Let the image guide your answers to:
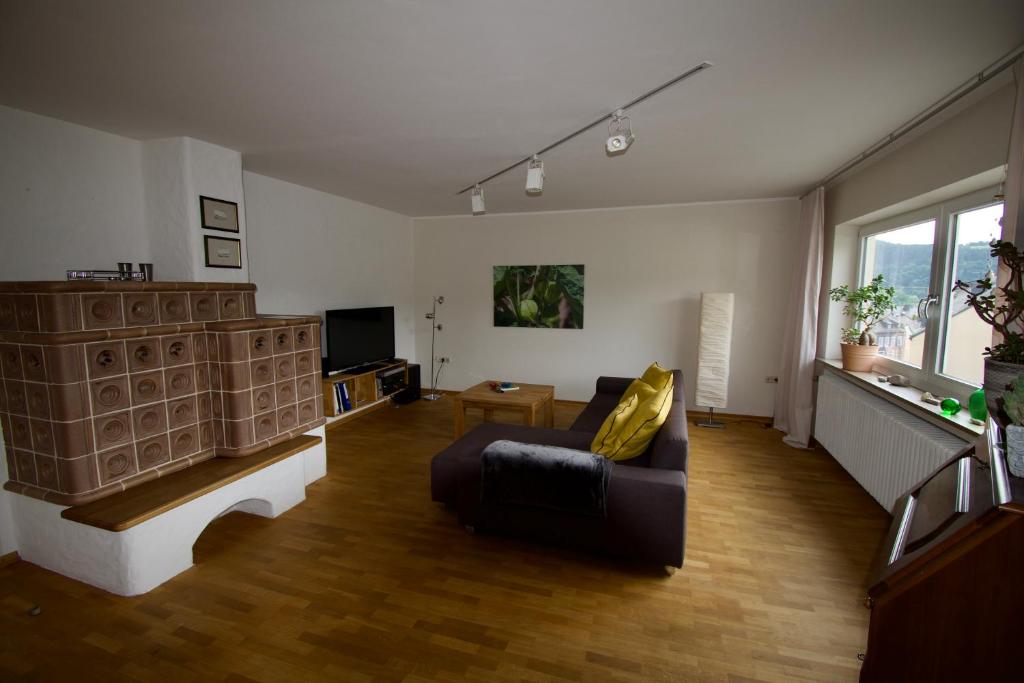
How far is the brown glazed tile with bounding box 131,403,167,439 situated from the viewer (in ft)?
7.91

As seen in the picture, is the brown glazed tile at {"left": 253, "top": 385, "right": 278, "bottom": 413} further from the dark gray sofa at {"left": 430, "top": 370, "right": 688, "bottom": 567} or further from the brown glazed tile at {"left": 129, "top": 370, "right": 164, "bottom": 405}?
the dark gray sofa at {"left": 430, "top": 370, "right": 688, "bottom": 567}

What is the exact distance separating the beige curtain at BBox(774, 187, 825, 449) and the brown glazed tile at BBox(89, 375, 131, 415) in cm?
519

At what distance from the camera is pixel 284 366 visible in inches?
123

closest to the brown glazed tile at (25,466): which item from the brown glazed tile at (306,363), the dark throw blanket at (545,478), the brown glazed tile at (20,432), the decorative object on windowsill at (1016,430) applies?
the brown glazed tile at (20,432)

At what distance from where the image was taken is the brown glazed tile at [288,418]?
10.2 ft

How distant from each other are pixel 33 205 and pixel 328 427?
2943 mm

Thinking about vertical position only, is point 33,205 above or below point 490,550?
above

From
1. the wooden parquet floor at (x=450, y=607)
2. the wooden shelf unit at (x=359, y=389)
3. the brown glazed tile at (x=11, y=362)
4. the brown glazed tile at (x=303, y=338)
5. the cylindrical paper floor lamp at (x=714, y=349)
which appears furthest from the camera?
the cylindrical paper floor lamp at (x=714, y=349)

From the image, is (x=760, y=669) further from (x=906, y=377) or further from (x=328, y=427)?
(x=328, y=427)

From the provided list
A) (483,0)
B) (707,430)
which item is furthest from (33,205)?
(707,430)

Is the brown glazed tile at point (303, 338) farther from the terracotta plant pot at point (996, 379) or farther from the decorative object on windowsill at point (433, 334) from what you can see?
the terracotta plant pot at point (996, 379)

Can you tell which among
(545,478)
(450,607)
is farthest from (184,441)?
(545,478)

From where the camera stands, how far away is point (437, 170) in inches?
145

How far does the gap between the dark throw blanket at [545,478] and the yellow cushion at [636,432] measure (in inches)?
8.6
